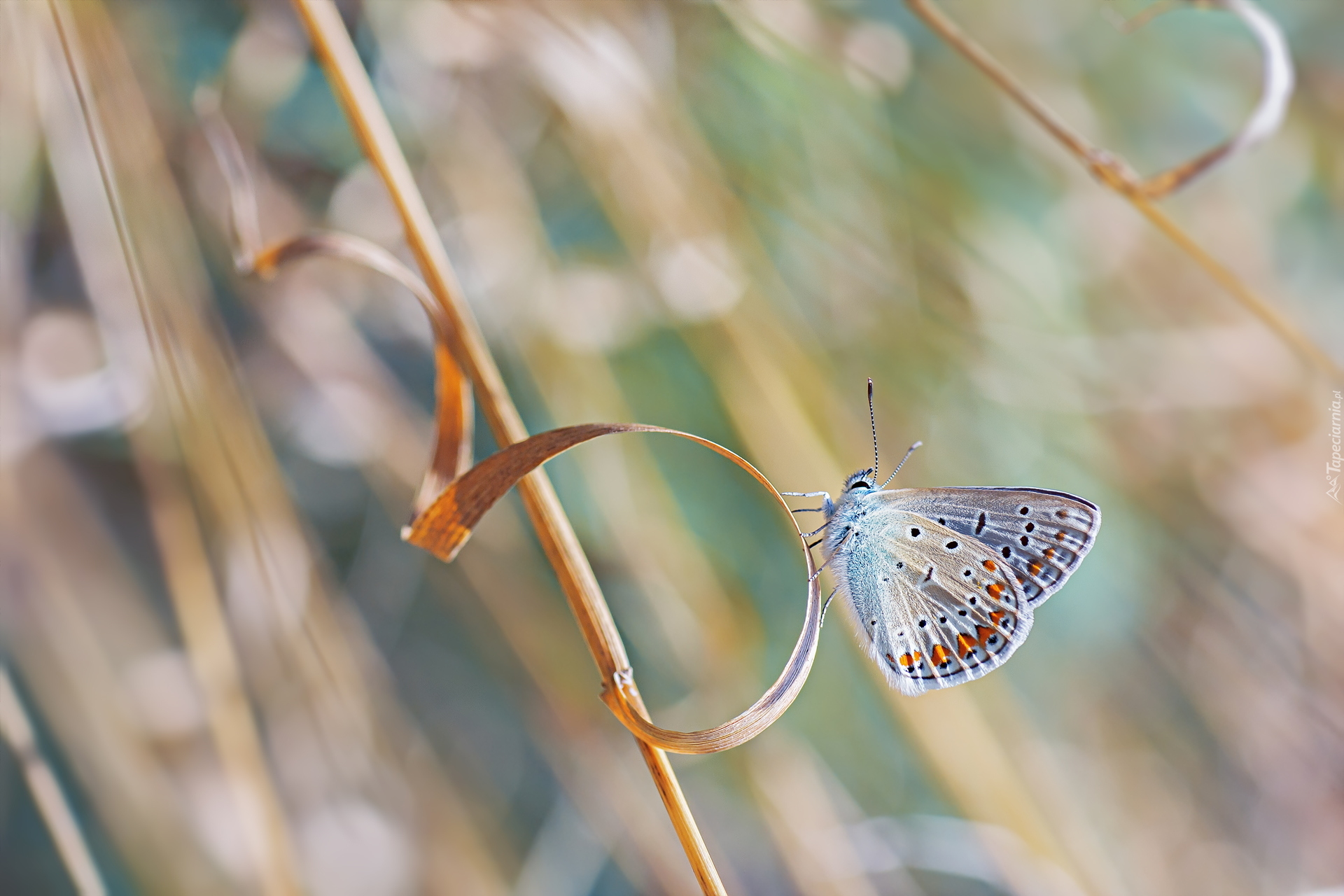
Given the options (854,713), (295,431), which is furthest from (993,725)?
(295,431)

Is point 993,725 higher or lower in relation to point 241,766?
higher

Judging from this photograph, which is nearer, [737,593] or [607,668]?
[607,668]

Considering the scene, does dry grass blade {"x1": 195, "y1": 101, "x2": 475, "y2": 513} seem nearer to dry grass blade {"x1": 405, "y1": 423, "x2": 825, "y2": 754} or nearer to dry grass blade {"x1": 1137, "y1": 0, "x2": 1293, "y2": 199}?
dry grass blade {"x1": 405, "y1": 423, "x2": 825, "y2": 754}

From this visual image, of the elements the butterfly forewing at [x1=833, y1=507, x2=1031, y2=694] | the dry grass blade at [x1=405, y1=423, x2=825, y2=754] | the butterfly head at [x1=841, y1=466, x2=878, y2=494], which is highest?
the butterfly head at [x1=841, y1=466, x2=878, y2=494]

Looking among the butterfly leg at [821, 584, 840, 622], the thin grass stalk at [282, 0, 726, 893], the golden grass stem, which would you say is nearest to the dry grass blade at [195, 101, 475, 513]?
the thin grass stalk at [282, 0, 726, 893]

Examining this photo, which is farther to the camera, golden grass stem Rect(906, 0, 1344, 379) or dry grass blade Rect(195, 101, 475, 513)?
golden grass stem Rect(906, 0, 1344, 379)

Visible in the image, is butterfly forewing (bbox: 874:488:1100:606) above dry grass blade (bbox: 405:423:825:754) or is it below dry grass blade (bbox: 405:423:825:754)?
above

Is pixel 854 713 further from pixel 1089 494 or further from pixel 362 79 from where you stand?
pixel 362 79

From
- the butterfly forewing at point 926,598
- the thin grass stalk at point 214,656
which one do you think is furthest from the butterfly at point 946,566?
the thin grass stalk at point 214,656

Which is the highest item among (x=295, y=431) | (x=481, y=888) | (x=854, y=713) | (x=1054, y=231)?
(x=1054, y=231)
